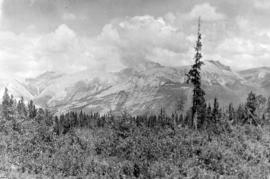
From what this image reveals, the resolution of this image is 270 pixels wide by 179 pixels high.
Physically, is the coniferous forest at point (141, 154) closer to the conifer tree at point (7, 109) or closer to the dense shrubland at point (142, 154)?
the dense shrubland at point (142, 154)

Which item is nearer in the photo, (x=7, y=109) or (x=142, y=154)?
(x=142, y=154)

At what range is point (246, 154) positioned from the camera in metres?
16.2

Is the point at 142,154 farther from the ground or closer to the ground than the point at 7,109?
farther from the ground

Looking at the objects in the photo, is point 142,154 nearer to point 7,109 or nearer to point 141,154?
point 141,154

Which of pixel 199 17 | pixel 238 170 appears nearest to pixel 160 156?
pixel 238 170

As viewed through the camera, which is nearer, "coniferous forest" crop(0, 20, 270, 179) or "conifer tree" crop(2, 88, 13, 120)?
"coniferous forest" crop(0, 20, 270, 179)

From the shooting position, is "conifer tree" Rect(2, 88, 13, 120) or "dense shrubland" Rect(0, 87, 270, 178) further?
"conifer tree" Rect(2, 88, 13, 120)

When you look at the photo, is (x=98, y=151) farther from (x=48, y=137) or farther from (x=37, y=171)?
(x=37, y=171)

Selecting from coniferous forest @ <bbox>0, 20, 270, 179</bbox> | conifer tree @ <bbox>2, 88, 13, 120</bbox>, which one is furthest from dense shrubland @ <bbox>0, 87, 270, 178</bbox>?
conifer tree @ <bbox>2, 88, 13, 120</bbox>

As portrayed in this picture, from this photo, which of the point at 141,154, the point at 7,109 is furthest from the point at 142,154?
the point at 7,109

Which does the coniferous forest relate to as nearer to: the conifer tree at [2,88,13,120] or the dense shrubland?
the dense shrubland

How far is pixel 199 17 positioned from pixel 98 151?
1493 inches

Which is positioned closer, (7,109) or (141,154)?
(141,154)

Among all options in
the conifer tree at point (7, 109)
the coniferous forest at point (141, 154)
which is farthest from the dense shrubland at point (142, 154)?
the conifer tree at point (7, 109)
